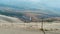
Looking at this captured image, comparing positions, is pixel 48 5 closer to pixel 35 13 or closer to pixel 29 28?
pixel 35 13

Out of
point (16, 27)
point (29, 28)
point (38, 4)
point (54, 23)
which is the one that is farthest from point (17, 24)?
point (54, 23)

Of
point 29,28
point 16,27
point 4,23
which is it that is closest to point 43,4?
point 29,28

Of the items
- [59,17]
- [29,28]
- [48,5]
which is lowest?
[29,28]

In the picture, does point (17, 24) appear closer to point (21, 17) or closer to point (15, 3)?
point (21, 17)

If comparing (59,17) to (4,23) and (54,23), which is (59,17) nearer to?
(54,23)

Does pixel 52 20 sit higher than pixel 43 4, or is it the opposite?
pixel 43 4

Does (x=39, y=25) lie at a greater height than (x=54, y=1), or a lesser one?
lesser

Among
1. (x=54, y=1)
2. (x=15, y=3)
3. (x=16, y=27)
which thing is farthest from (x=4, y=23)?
(x=54, y=1)
